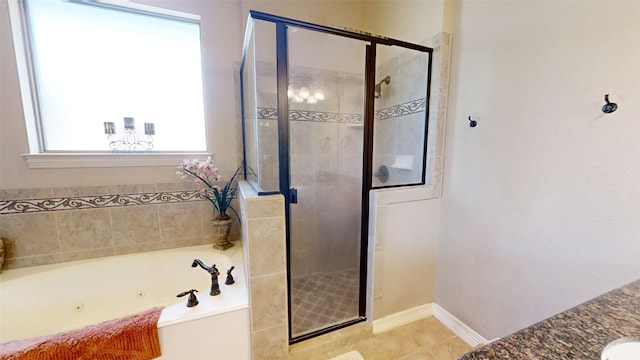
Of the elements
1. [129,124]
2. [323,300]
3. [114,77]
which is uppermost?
[114,77]

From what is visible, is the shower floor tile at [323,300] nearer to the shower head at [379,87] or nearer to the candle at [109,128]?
the shower head at [379,87]

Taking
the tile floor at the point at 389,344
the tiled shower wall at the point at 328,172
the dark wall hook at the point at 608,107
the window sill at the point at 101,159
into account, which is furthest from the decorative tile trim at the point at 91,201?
the dark wall hook at the point at 608,107

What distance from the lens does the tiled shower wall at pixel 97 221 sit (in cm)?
161

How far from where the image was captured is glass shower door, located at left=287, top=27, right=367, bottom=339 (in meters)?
1.63

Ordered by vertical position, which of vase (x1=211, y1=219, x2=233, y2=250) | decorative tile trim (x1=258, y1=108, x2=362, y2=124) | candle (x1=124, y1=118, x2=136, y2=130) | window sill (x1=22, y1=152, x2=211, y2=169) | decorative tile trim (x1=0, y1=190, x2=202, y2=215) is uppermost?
decorative tile trim (x1=258, y1=108, x2=362, y2=124)

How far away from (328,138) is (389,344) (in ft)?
5.05

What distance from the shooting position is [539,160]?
1.18 metres

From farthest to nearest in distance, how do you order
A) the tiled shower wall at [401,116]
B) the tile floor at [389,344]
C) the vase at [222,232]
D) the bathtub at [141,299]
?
the vase at [222,232], the tiled shower wall at [401,116], the tile floor at [389,344], the bathtub at [141,299]

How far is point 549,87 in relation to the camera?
3.70 feet

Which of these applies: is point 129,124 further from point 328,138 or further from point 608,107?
point 608,107

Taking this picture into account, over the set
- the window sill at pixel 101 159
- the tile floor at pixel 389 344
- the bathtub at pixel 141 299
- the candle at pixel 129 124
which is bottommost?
the tile floor at pixel 389 344

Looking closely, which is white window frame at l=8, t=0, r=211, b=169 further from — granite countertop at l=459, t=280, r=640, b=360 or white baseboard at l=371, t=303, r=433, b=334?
granite countertop at l=459, t=280, r=640, b=360

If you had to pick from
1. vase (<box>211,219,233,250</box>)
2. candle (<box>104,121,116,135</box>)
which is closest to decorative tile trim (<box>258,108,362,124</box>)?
vase (<box>211,219,233,250</box>)

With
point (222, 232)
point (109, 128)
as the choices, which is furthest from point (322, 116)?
point (109, 128)
